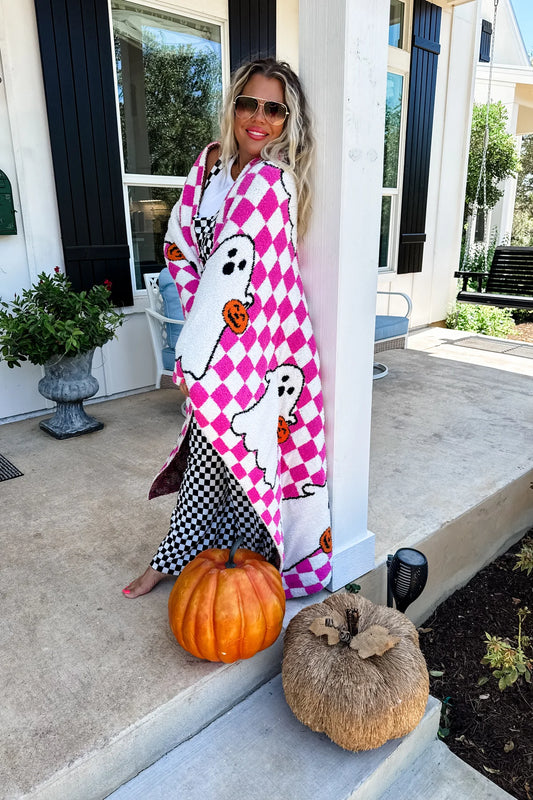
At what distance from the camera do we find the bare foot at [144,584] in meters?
1.73

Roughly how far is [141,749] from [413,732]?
2.19 feet

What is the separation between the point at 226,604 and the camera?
1.39 metres

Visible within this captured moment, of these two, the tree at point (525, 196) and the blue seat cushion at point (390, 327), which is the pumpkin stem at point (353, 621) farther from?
the tree at point (525, 196)

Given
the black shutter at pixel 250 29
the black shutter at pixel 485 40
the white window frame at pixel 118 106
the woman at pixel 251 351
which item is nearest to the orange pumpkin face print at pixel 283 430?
the woman at pixel 251 351

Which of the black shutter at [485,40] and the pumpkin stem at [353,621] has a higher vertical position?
the black shutter at [485,40]

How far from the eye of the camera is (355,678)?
1310 mm

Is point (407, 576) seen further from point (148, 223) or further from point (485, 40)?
point (485, 40)

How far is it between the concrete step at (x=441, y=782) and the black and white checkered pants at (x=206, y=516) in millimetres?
620

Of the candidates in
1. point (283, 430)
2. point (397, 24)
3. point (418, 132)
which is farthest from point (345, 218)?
point (397, 24)

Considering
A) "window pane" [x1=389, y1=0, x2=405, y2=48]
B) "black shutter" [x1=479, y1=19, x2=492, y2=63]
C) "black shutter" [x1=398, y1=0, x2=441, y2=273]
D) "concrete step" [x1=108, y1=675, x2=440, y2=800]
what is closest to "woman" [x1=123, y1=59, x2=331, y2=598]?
"concrete step" [x1=108, y1=675, x2=440, y2=800]

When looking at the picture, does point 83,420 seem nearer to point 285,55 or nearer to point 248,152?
point 248,152

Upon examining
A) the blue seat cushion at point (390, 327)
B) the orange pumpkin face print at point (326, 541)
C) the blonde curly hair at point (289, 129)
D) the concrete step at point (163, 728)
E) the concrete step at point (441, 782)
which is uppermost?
the blonde curly hair at point (289, 129)

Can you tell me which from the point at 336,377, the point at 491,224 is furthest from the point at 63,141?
the point at 491,224

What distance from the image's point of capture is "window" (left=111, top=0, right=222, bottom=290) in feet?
11.4
